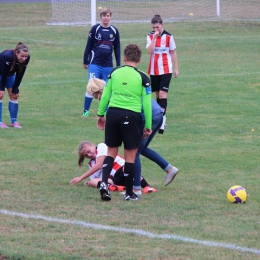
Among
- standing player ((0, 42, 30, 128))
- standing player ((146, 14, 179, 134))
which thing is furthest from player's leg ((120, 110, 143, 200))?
standing player ((146, 14, 179, 134))

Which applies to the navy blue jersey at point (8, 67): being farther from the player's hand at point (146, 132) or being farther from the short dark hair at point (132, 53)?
the player's hand at point (146, 132)

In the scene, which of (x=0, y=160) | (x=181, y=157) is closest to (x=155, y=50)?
(x=181, y=157)

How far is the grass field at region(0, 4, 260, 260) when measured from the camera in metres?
6.06

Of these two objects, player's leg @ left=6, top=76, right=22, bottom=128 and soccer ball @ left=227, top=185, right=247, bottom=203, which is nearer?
soccer ball @ left=227, top=185, right=247, bottom=203

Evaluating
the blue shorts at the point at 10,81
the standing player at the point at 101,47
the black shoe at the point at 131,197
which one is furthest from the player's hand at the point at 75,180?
the standing player at the point at 101,47

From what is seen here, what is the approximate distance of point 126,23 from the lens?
31453 millimetres

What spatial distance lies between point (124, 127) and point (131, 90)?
40cm

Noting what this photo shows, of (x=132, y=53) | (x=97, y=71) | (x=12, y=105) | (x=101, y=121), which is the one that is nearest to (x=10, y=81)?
(x=12, y=105)

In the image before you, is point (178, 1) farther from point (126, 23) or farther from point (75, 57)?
point (75, 57)

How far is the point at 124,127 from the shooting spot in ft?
24.2

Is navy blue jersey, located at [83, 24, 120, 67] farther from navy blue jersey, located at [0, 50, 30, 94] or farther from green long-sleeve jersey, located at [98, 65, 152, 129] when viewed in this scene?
green long-sleeve jersey, located at [98, 65, 152, 129]

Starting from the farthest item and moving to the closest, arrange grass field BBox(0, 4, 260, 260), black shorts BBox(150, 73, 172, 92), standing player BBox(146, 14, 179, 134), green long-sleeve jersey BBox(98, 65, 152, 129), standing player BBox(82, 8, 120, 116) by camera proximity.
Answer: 1. standing player BBox(82, 8, 120, 116)
2. black shorts BBox(150, 73, 172, 92)
3. standing player BBox(146, 14, 179, 134)
4. green long-sleeve jersey BBox(98, 65, 152, 129)
5. grass field BBox(0, 4, 260, 260)

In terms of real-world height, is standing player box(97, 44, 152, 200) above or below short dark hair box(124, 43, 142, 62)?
below

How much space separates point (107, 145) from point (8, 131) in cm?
467
